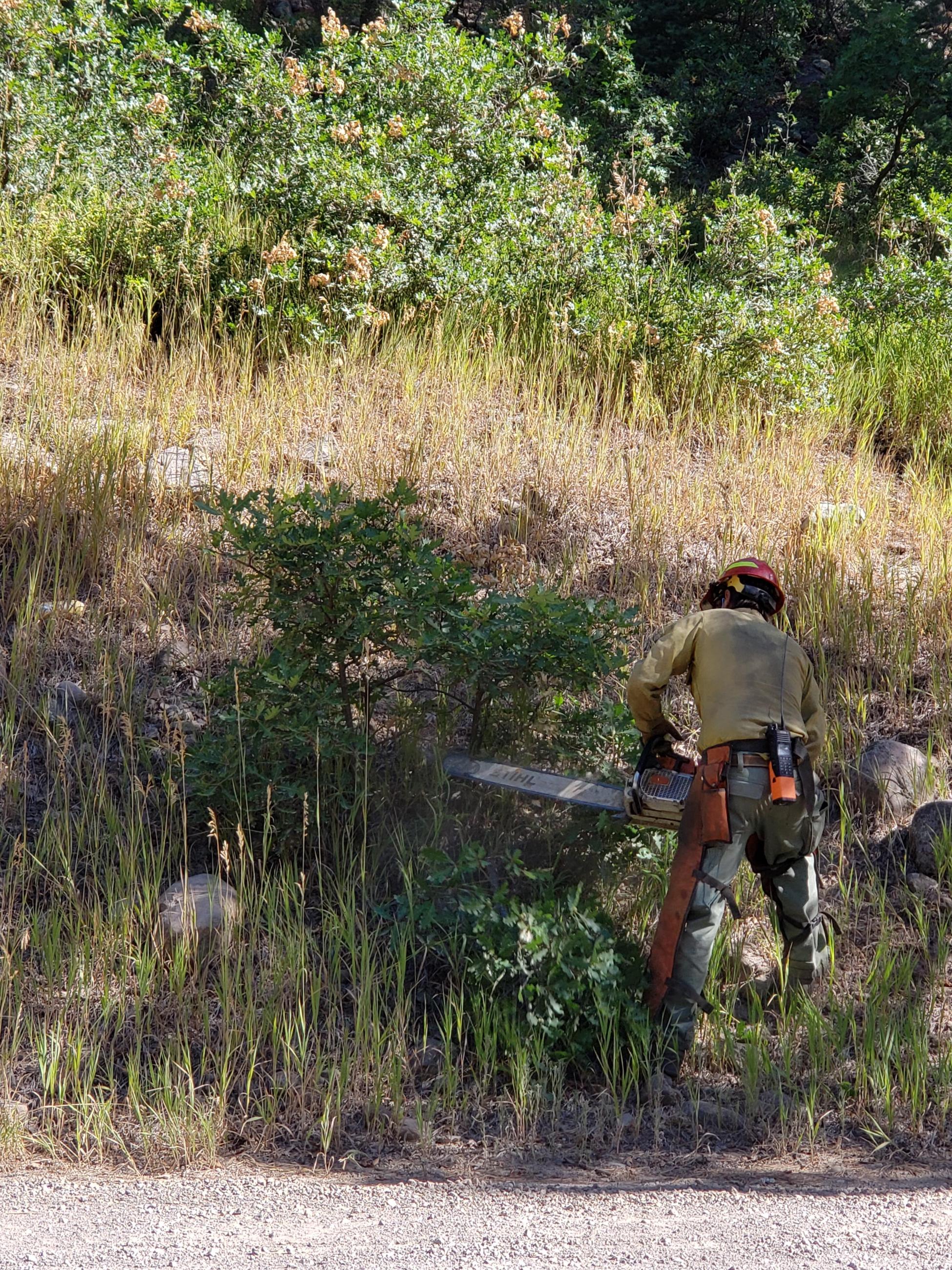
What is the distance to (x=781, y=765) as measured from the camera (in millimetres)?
4035

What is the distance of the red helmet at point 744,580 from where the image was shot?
177 inches

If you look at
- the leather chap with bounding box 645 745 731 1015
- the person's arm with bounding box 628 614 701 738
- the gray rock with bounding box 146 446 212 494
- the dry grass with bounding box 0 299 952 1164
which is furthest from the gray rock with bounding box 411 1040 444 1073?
the gray rock with bounding box 146 446 212 494

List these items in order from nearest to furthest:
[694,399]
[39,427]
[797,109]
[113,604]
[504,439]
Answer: [113,604] < [39,427] < [504,439] < [694,399] < [797,109]

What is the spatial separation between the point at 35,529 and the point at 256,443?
1.42m

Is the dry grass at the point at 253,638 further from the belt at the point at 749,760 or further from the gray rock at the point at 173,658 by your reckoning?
the belt at the point at 749,760

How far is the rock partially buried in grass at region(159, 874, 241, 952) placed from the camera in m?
4.09

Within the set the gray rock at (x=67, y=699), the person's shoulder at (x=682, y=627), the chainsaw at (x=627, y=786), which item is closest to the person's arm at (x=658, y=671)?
the person's shoulder at (x=682, y=627)

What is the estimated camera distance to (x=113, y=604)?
581 centimetres

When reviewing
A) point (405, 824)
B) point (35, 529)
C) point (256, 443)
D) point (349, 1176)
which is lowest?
point (349, 1176)

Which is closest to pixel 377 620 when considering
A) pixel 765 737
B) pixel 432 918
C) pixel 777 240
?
pixel 432 918

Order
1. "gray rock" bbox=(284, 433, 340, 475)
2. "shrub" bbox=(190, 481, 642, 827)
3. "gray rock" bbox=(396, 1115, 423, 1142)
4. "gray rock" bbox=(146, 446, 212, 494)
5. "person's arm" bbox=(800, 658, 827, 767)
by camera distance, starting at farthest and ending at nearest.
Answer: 1. "gray rock" bbox=(284, 433, 340, 475)
2. "gray rock" bbox=(146, 446, 212, 494)
3. "shrub" bbox=(190, 481, 642, 827)
4. "person's arm" bbox=(800, 658, 827, 767)
5. "gray rock" bbox=(396, 1115, 423, 1142)

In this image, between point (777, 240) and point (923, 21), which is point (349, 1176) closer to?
point (777, 240)

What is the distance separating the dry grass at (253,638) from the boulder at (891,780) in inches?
5.1

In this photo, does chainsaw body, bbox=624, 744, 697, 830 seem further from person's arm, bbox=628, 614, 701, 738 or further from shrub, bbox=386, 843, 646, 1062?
shrub, bbox=386, 843, 646, 1062
